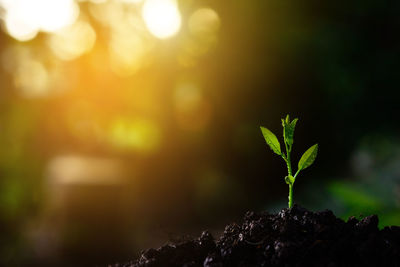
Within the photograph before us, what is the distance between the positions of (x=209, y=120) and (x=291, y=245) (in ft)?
21.5

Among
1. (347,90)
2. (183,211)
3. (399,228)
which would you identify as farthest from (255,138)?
(399,228)

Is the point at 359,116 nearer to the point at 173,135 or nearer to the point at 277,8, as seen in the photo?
the point at 277,8

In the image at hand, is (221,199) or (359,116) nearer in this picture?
(359,116)

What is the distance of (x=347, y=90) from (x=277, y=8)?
4.72 feet

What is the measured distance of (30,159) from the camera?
7.39m

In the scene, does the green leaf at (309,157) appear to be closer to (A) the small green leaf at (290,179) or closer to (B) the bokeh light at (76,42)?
(A) the small green leaf at (290,179)

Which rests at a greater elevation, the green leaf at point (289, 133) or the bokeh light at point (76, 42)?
the bokeh light at point (76, 42)

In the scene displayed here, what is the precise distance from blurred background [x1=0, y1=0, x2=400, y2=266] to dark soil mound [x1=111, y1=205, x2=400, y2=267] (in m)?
2.53

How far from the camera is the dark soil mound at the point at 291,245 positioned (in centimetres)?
108

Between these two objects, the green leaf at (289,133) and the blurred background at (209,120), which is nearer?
the green leaf at (289,133)

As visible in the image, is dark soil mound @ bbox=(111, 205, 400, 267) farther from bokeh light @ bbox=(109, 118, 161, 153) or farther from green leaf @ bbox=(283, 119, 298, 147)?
bokeh light @ bbox=(109, 118, 161, 153)

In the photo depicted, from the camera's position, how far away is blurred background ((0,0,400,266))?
6.44 metres

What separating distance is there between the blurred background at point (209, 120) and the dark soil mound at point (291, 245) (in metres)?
2.53

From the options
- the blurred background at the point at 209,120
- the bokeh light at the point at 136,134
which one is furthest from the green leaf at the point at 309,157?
the bokeh light at the point at 136,134
